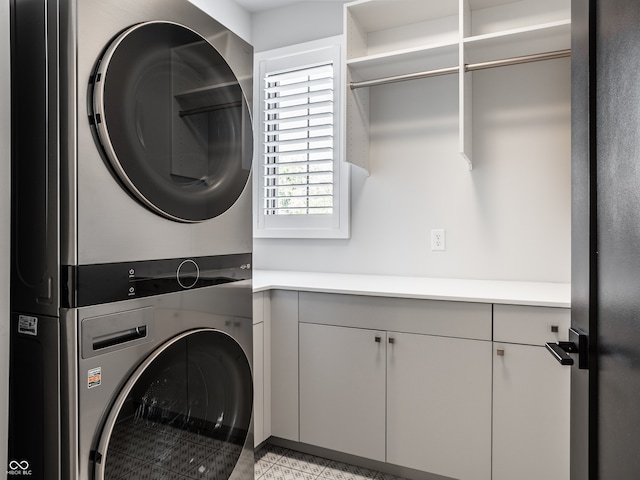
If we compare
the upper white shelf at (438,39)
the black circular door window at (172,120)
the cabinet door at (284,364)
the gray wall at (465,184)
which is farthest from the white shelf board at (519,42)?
the cabinet door at (284,364)

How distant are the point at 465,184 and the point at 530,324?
88 cm

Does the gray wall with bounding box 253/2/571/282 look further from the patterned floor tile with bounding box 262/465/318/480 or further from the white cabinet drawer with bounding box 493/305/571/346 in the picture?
the patterned floor tile with bounding box 262/465/318/480

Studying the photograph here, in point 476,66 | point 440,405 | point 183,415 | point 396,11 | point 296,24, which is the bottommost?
point 440,405

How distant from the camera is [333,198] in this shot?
103 inches

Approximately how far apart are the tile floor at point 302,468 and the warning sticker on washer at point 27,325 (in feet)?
4.46

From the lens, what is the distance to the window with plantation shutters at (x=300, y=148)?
8.54 ft

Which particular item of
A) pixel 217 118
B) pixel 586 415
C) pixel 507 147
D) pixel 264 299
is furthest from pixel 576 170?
pixel 264 299

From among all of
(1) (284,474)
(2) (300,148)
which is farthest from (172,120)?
(1) (284,474)

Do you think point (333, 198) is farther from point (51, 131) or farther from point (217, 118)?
point (51, 131)

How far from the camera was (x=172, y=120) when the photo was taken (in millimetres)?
1193

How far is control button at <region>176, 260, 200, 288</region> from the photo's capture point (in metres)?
1.24

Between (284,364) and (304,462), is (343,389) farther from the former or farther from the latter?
(304,462)

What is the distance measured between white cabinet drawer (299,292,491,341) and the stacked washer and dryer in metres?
0.80

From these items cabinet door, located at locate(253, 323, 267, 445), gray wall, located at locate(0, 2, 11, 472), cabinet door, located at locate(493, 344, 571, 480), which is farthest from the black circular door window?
cabinet door, located at locate(493, 344, 571, 480)
